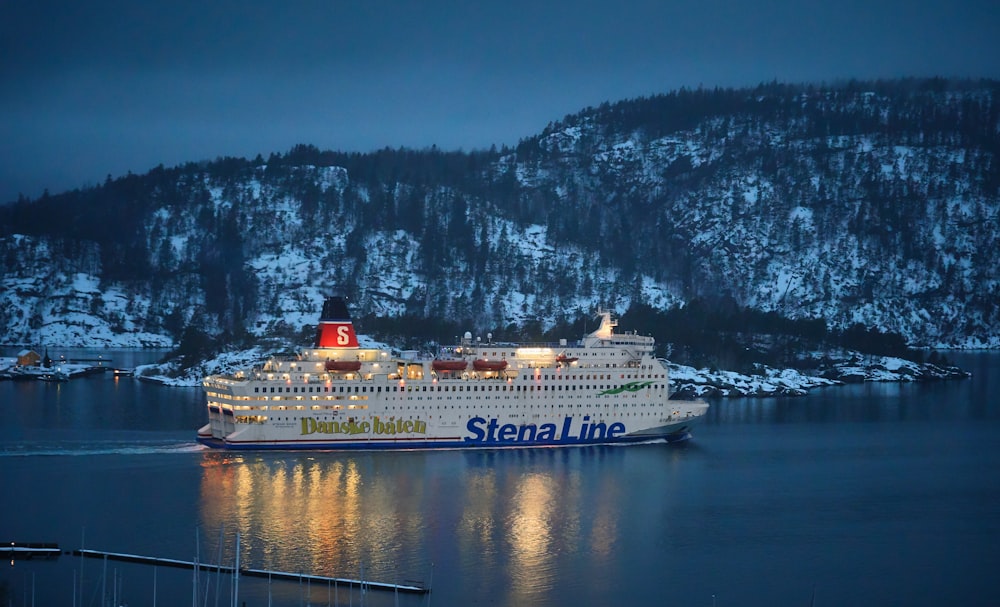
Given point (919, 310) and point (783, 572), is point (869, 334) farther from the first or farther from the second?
Answer: point (783, 572)

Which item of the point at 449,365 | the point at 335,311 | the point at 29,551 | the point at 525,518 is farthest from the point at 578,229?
the point at 29,551

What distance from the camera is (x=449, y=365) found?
37.1m

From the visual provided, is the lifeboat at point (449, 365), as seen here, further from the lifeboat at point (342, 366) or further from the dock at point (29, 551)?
the dock at point (29, 551)

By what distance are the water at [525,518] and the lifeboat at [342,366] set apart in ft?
8.86

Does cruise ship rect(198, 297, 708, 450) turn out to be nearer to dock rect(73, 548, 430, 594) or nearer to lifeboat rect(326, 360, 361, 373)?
lifeboat rect(326, 360, 361, 373)

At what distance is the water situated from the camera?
22703mm

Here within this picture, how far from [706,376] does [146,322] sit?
5237cm

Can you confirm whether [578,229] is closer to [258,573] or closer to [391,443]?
[391,443]

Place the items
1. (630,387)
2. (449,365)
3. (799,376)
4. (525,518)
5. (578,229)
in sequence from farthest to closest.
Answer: (578,229) < (799,376) < (630,387) < (449,365) < (525,518)

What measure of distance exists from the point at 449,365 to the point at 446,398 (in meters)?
1.08

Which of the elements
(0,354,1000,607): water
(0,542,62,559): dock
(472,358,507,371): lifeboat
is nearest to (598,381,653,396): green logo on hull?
(0,354,1000,607): water

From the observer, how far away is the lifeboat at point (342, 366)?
120 feet

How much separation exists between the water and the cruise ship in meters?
0.82

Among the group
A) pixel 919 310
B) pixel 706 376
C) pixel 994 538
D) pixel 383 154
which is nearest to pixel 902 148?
pixel 919 310
